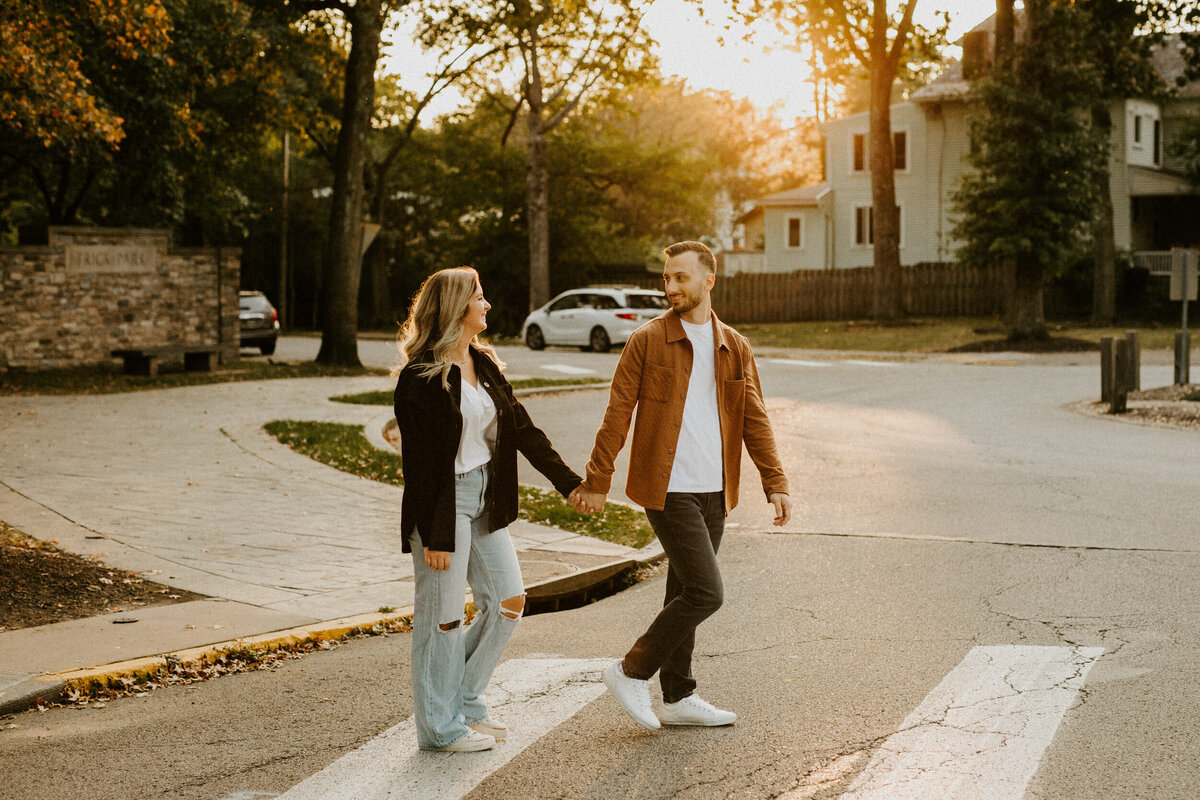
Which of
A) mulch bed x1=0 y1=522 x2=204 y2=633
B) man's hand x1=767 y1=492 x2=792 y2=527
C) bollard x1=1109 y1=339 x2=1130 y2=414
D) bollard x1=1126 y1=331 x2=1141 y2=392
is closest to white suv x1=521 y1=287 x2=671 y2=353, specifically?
bollard x1=1126 y1=331 x2=1141 y2=392

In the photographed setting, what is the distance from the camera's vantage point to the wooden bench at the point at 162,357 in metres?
22.6

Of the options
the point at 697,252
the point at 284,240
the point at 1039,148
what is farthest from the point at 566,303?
the point at 697,252

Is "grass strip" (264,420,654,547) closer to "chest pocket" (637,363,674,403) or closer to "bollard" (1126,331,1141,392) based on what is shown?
"chest pocket" (637,363,674,403)

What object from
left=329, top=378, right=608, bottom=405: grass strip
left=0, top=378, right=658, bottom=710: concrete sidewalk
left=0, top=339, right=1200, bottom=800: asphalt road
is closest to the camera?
left=0, top=339, right=1200, bottom=800: asphalt road

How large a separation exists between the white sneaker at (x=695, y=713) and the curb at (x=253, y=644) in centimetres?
A: 225

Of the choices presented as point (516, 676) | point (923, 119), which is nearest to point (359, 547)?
point (516, 676)

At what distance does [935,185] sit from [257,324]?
27091mm

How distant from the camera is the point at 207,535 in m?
8.98

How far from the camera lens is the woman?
455 centimetres

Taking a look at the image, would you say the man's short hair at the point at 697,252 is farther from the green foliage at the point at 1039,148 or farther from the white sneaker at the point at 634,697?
the green foliage at the point at 1039,148

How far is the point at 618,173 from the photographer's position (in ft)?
143

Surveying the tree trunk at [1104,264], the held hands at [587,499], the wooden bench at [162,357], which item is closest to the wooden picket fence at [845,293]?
the tree trunk at [1104,264]

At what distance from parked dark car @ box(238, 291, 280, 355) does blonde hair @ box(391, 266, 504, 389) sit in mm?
26357

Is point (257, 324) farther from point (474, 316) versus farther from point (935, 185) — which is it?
point (935, 185)
